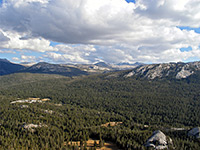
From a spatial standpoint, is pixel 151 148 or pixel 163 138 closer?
pixel 151 148

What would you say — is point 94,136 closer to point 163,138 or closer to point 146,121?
point 163,138

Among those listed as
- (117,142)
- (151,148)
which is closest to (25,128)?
(117,142)

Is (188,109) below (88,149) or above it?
below

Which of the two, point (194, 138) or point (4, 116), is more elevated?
point (194, 138)

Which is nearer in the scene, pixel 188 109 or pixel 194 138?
pixel 194 138

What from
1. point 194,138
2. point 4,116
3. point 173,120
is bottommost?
point 173,120

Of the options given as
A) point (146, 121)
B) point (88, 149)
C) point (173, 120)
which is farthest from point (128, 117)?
point (88, 149)

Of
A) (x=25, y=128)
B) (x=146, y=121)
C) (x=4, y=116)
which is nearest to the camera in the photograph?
(x=25, y=128)

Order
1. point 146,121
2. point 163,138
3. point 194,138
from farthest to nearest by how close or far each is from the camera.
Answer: point 146,121 → point 194,138 → point 163,138

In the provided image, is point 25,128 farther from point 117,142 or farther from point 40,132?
point 117,142
